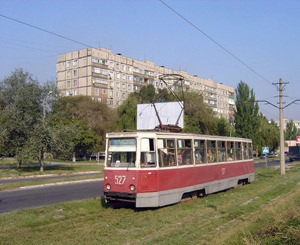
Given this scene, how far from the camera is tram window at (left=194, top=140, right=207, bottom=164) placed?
44.5 feet

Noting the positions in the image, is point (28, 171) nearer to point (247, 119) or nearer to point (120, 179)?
point (120, 179)

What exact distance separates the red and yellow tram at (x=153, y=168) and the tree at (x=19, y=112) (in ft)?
66.2

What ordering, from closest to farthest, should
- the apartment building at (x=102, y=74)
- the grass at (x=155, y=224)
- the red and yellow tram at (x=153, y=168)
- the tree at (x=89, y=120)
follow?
1. the grass at (x=155, y=224)
2. the red and yellow tram at (x=153, y=168)
3. the tree at (x=89, y=120)
4. the apartment building at (x=102, y=74)

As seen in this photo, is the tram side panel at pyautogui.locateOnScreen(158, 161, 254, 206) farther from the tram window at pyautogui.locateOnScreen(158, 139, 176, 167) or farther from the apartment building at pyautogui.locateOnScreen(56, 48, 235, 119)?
the apartment building at pyautogui.locateOnScreen(56, 48, 235, 119)

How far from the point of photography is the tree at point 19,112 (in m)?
29.4

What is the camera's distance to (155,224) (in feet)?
29.4

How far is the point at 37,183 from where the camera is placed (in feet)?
69.4

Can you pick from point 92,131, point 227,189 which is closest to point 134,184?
point 227,189

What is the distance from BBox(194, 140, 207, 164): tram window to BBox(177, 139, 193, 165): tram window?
0.52 meters

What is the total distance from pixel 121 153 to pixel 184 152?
265 centimetres

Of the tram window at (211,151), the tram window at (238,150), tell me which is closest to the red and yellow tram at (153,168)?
the tram window at (211,151)

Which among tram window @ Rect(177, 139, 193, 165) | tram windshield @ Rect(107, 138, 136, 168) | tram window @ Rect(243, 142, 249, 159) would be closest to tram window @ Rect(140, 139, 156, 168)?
tram windshield @ Rect(107, 138, 136, 168)

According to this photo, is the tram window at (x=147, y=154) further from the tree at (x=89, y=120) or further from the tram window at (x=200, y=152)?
the tree at (x=89, y=120)

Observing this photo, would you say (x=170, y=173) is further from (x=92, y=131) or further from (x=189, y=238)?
(x=92, y=131)
